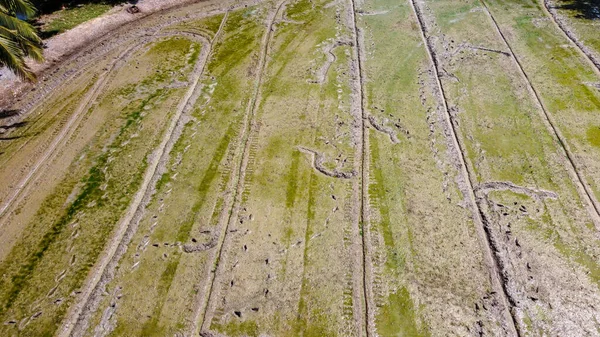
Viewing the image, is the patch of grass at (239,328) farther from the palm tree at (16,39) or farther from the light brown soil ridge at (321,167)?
the palm tree at (16,39)

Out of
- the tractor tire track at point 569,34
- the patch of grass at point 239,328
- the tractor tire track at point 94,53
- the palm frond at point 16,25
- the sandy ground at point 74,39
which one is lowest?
the patch of grass at point 239,328

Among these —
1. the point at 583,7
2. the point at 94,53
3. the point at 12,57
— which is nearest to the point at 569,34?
the point at 583,7

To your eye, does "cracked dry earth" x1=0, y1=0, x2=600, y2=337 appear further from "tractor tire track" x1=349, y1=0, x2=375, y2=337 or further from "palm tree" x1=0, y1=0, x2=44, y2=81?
"palm tree" x1=0, y1=0, x2=44, y2=81

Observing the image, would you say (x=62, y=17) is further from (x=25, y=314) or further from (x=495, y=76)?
(x=495, y=76)

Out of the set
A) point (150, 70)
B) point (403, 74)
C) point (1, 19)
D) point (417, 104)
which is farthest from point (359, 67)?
point (1, 19)

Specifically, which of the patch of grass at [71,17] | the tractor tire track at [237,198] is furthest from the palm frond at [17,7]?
the tractor tire track at [237,198]

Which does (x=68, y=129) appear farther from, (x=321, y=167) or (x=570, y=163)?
(x=570, y=163)

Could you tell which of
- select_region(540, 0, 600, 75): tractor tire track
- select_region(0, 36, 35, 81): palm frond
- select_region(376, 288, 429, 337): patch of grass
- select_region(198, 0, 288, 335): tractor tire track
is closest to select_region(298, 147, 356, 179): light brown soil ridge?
select_region(198, 0, 288, 335): tractor tire track
